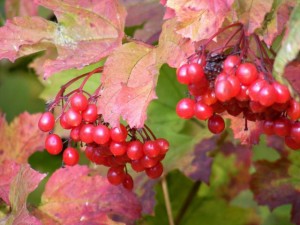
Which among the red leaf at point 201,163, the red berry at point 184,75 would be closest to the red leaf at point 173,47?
the red berry at point 184,75

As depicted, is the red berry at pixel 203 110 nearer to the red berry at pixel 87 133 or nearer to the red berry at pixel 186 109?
the red berry at pixel 186 109

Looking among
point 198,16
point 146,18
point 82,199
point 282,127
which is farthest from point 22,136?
point 282,127

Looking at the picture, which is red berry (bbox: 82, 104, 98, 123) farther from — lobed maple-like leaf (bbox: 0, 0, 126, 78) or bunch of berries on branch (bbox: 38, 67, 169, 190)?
lobed maple-like leaf (bbox: 0, 0, 126, 78)

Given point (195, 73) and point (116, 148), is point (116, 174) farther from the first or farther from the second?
point (195, 73)

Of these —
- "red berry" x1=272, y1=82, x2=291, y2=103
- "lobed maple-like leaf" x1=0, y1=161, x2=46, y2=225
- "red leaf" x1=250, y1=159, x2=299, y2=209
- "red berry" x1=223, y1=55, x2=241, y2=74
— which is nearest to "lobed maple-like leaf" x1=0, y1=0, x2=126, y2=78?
"lobed maple-like leaf" x1=0, y1=161, x2=46, y2=225

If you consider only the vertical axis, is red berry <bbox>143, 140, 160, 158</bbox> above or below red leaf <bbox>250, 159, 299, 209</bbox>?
above

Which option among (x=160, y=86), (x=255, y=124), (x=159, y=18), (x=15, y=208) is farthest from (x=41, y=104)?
(x=255, y=124)
